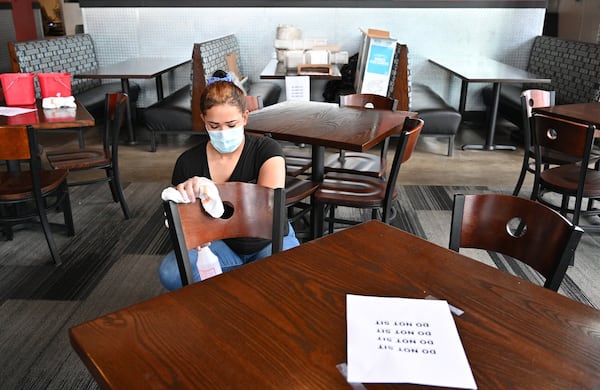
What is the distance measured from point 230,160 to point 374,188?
1.07 metres

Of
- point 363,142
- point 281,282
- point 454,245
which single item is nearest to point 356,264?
point 281,282

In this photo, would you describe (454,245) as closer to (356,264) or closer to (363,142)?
(356,264)

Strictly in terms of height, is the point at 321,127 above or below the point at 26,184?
above

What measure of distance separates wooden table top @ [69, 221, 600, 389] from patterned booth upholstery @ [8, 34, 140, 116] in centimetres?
477

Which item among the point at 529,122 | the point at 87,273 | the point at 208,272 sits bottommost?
the point at 87,273

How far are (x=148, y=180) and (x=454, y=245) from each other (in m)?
3.47

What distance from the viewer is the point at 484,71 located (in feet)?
17.6

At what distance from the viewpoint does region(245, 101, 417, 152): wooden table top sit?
2.61 meters

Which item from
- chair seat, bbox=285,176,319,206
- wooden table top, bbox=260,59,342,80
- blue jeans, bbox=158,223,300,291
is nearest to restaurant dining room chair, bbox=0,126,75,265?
blue jeans, bbox=158,223,300,291

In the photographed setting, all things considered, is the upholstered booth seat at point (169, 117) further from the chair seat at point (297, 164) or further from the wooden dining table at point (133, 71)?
the chair seat at point (297, 164)

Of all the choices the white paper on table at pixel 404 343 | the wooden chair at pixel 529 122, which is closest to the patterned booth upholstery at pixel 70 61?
the wooden chair at pixel 529 122

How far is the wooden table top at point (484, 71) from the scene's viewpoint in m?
4.89

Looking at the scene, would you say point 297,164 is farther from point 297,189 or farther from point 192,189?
point 192,189

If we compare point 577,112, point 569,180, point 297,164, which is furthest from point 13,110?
point 577,112
